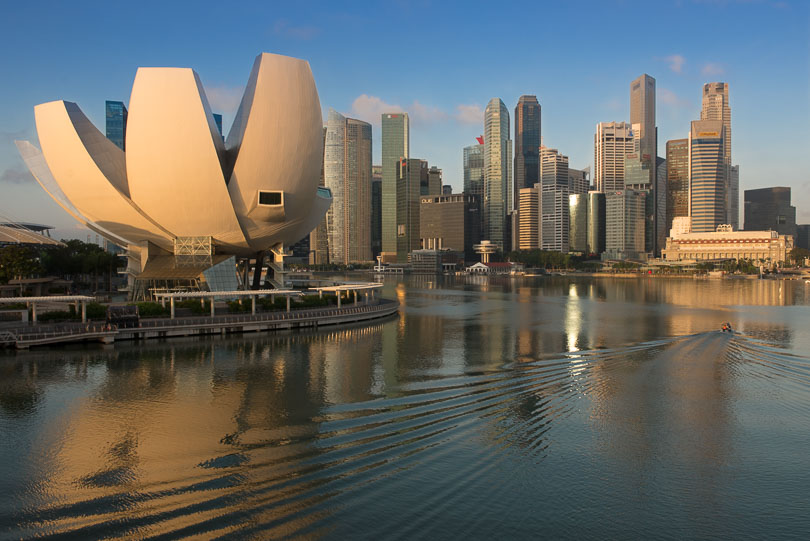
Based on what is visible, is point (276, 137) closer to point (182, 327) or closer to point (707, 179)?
point (182, 327)

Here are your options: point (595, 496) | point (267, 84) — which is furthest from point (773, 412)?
point (267, 84)

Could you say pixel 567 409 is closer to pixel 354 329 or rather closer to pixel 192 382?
pixel 192 382

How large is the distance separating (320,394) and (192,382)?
204 inches

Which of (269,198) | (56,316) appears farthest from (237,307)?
(56,316)

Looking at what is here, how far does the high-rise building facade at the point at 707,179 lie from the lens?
16312 centimetres

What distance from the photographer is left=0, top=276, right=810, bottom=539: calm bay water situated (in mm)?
10133

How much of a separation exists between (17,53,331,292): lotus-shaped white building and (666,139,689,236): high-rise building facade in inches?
7306

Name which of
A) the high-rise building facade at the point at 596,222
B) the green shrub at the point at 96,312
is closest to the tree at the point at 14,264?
the green shrub at the point at 96,312

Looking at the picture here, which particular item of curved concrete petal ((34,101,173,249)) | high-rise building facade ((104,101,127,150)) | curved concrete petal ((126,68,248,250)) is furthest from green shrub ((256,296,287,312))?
high-rise building facade ((104,101,127,150))

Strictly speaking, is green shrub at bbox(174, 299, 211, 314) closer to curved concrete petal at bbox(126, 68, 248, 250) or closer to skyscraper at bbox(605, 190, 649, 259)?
curved concrete petal at bbox(126, 68, 248, 250)

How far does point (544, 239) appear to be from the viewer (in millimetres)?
198375

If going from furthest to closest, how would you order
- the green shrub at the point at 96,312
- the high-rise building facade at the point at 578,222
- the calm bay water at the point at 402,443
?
the high-rise building facade at the point at 578,222 → the green shrub at the point at 96,312 → the calm bay water at the point at 402,443

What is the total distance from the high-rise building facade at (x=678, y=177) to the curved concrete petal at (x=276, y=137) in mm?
184372

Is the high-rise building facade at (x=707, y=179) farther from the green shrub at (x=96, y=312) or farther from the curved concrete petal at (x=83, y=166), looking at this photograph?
the green shrub at (x=96, y=312)
